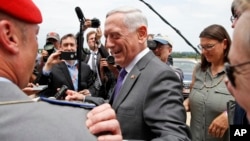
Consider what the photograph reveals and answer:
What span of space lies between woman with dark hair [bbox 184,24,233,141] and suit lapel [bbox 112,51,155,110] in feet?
3.47

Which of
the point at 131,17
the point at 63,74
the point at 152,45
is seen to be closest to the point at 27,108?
the point at 131,17

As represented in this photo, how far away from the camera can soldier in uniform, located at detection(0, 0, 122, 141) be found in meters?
1.02

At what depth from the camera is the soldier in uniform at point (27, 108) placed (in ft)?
3.34

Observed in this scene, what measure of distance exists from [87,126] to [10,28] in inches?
15.7

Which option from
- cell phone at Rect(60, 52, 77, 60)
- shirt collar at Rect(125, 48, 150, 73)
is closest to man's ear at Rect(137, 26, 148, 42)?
shirt collar at Rect(125, 48, 150, 73)

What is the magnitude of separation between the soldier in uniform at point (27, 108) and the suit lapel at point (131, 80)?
1.05 m

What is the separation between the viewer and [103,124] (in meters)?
1.14

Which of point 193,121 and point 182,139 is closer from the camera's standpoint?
point 182,139

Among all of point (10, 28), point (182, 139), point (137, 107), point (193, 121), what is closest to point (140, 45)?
point (137, 107)

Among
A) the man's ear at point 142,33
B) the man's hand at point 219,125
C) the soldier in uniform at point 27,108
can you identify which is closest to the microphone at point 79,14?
the man's ear at point 142,33

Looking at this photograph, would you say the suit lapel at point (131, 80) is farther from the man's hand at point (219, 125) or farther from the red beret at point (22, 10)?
the red beret at point (22, 10)

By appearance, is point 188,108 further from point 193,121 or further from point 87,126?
point 87,126

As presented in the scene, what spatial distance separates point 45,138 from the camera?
101 cm

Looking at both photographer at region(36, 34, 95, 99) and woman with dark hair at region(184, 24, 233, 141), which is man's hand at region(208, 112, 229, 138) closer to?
woman with dark hair at region(184, 24, 233, 141)
